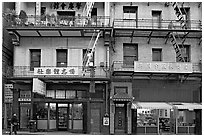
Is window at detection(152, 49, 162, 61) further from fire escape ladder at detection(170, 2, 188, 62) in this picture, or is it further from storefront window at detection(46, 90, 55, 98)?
storefront window at detection(46, 90, 55, 98)

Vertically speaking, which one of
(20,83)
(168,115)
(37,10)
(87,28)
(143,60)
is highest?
(37,10)

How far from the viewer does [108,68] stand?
84.0 ft

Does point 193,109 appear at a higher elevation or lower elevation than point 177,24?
lower

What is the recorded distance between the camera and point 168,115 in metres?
25.8

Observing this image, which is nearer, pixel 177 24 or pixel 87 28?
pixel 87 28

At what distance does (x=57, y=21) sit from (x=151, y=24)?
24.2 feet

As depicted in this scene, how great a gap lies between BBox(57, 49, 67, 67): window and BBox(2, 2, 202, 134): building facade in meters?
0.05

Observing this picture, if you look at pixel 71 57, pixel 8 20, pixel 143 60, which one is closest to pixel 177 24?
pixel 143 60

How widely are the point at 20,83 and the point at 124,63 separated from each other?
8.11m

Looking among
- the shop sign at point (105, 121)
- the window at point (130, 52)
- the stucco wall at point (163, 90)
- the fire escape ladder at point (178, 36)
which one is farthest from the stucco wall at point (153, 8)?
the shop sign at point (105, 121)

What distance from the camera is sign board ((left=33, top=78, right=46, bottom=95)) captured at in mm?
23066

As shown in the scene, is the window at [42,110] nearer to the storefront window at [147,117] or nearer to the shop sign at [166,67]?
the storefront window at [147,117]

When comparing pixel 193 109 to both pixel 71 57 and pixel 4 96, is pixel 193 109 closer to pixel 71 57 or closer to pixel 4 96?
pixel 71 57

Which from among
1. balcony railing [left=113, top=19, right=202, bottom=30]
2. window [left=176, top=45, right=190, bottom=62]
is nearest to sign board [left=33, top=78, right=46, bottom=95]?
balcony railing [left=113, top=19, right=202, bottom=30]
